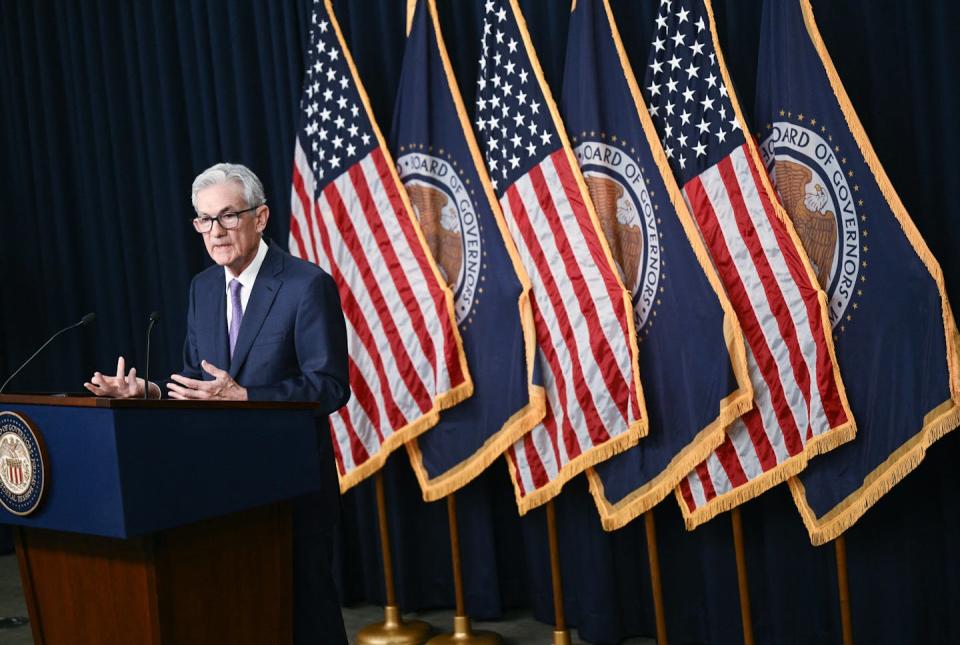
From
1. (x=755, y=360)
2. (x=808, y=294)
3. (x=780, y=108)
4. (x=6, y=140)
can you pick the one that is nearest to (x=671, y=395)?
(x=755, y=360)

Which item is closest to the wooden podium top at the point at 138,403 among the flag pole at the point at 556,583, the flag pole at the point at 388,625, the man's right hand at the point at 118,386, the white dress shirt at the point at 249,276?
the man's right hand at the point at 118,386

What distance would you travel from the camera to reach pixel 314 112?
3.95m

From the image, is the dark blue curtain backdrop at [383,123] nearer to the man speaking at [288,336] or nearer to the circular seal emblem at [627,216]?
the circular seal emblem at [627,216]

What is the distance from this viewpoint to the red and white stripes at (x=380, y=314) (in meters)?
3.66

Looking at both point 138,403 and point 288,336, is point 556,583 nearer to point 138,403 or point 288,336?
point 288,336

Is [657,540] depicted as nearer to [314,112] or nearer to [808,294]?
[808,294]

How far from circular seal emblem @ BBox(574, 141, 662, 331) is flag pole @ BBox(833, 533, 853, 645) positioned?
904mm

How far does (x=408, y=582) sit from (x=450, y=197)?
5.39 ft

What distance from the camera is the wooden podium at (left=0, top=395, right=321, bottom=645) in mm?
1843

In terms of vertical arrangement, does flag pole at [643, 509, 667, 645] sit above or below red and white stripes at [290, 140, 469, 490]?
below

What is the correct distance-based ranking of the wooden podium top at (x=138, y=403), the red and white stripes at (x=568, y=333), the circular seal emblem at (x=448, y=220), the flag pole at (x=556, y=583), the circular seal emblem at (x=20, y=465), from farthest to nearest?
1. the circular seal emblem at (x=448, y=220)
2. the flag pole at (x=556, y=583)
3. the red and white stripes at (x=568, y=333)
4. the circular seal emblem at (x=20, y=465)
5. the wooden podium top at (x=138, y=403)

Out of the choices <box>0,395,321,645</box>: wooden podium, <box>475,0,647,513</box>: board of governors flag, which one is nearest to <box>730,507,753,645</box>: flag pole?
<box>475,0,647,513</box>: board of governors flag

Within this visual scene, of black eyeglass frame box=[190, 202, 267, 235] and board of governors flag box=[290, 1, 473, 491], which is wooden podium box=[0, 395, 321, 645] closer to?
black eyeglass frame box=[190, 202, 267, 235]

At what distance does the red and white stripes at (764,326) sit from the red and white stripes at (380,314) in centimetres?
99
